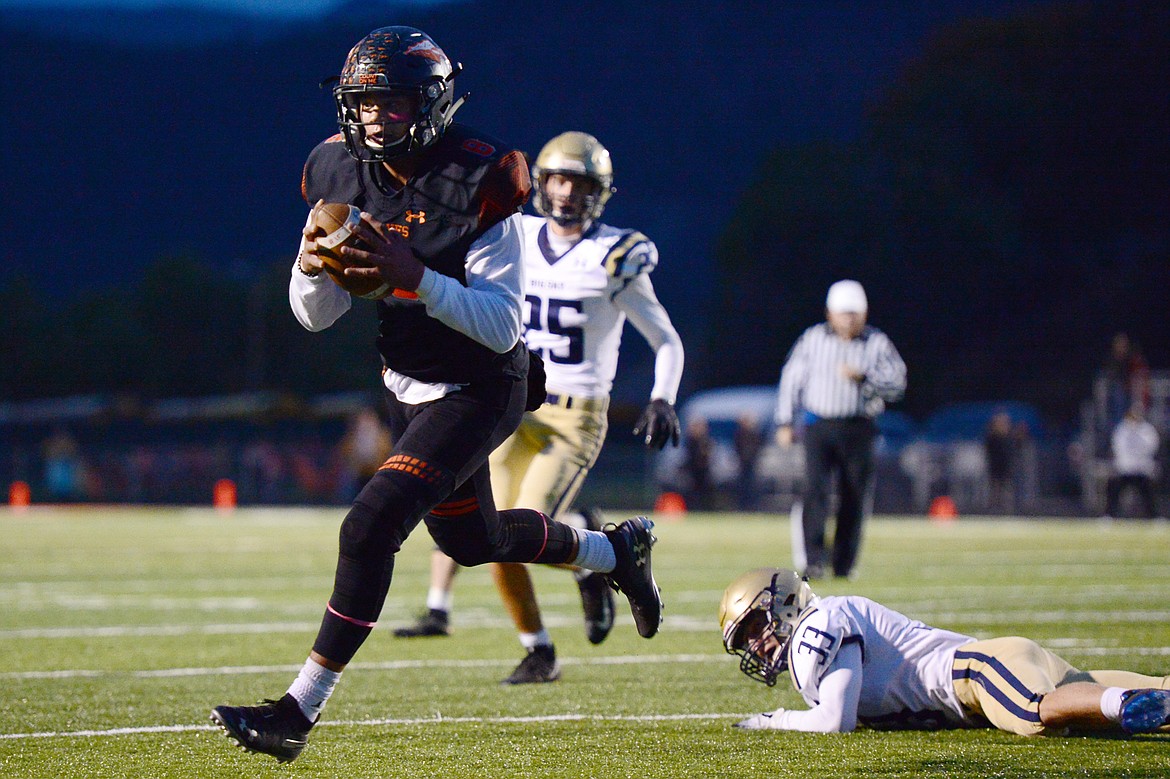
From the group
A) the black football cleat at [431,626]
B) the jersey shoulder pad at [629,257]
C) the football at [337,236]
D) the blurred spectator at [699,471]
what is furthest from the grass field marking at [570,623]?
the blurred spectator at [699,471]

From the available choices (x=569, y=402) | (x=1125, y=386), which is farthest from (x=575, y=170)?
(x=1125, y=386)

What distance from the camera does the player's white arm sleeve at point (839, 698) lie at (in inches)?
165

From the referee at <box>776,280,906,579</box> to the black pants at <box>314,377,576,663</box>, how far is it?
17.9 ft

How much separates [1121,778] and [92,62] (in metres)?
129

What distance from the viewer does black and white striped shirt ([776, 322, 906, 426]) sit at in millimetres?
9734

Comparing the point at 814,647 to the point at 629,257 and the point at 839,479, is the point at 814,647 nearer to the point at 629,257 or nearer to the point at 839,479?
the point at 629,257

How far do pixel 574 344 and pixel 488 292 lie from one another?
2039 mm

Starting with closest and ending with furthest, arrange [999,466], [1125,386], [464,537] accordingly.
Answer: [464,537] < [1125,386] < [999,466]

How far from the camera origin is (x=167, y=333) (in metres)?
59.5

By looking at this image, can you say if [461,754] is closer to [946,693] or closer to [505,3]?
[946,693]

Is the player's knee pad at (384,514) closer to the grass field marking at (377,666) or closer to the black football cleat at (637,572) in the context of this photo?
the black football cleat at (637,572)

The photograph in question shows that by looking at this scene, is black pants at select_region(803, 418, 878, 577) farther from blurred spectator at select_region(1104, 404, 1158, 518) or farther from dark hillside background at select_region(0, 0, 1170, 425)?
blurred spectator at select_region(1104, 404, 1158, 518)

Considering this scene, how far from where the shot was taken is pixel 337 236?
140 inches

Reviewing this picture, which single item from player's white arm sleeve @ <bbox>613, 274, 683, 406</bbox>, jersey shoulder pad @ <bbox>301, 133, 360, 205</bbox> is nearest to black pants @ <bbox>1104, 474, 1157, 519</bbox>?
player's white arm sleeve @ <bbox>613, 274, 683, 406</bbox>
